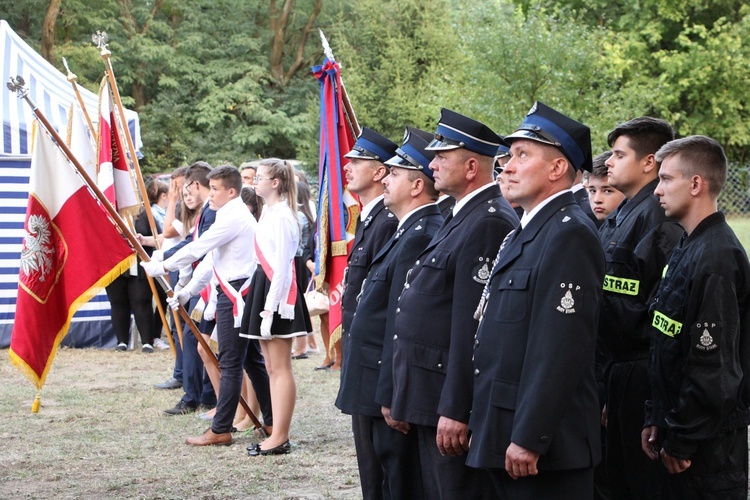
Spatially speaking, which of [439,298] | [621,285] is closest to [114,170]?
A: [439,298]

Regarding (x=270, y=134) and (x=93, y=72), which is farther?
(x=270, y=134)

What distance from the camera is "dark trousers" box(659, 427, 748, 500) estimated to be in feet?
12.5

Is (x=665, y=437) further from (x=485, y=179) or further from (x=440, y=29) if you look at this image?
(x=440, y=29)

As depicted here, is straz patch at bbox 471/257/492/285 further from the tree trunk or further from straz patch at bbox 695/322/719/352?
the tree trunk

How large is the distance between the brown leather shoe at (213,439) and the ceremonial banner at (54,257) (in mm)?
1329

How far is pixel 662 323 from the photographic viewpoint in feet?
12.9

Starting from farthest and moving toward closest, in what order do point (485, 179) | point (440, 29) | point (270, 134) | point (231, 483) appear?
point (270, 134)
point (440, 29)
point (231, 483)
point (485, 179)

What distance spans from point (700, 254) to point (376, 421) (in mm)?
1813

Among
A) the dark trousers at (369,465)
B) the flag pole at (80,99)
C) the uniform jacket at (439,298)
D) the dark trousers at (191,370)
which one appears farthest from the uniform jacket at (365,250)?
the flag pole at (80,99)

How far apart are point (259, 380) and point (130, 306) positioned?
5634mm

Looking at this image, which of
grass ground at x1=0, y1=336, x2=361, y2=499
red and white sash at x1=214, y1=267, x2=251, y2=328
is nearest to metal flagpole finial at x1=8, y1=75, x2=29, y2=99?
red and white sash at x1=214, y1=267, x2=251, y2=328

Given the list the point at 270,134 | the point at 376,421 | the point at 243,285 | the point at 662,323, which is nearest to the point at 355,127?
the point at 243,285

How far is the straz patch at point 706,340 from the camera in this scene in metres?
3.72

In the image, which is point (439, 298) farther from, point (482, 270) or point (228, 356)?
point (228, 356)
